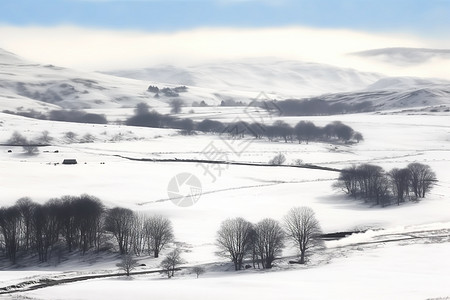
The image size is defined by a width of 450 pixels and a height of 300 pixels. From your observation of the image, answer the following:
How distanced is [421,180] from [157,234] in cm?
5151

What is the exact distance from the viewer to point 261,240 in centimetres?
7019

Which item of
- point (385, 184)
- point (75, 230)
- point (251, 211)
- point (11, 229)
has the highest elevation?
point (385, 184)

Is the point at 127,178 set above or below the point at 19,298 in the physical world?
above

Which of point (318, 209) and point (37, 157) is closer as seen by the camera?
point (318, 209)

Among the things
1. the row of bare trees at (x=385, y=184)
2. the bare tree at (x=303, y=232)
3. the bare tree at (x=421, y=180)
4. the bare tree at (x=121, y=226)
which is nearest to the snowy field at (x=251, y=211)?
the bare tree at (x=421, y=180)

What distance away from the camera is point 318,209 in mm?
95125

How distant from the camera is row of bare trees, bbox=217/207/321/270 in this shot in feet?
228

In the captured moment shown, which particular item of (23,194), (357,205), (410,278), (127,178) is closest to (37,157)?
(127,178)

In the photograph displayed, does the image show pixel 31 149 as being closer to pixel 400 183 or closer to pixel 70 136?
pixel 70 136

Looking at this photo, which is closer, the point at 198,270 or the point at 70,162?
the point at 198,270

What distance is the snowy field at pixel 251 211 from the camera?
55906 mm

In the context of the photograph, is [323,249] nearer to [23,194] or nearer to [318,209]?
[318,209]

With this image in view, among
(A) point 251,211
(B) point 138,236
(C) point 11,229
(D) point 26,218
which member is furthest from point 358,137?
(C) point 11,229

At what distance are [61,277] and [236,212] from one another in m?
33.0
